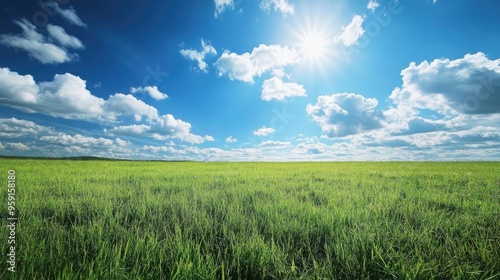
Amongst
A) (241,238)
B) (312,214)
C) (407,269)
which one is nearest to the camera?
(407,269)

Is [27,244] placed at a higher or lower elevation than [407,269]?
higher

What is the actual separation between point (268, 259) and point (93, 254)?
180 cm

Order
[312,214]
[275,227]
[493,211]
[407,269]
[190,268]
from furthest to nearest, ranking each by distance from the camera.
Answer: [493,211], [312,214], [275,227], [407,269], [190,268]

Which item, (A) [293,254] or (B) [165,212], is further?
(B) [165,212]

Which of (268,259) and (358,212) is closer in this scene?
(268,259)

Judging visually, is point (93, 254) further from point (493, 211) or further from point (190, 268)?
point (493, 211)

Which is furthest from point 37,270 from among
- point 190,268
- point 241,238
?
point 241,238

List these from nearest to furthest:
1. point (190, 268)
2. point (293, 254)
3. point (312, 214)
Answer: point (190, 268) → point (293, 254) → point (312, 214)

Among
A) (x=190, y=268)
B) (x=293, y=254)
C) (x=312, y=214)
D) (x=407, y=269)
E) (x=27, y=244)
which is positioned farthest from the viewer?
(x=312, y=214)

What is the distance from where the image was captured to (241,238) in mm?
2770

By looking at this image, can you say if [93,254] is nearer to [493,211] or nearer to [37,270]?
[37,270]

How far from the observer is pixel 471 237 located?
9.46 ft

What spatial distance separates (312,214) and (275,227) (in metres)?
0.95

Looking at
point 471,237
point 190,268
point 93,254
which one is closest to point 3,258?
point 93,254
